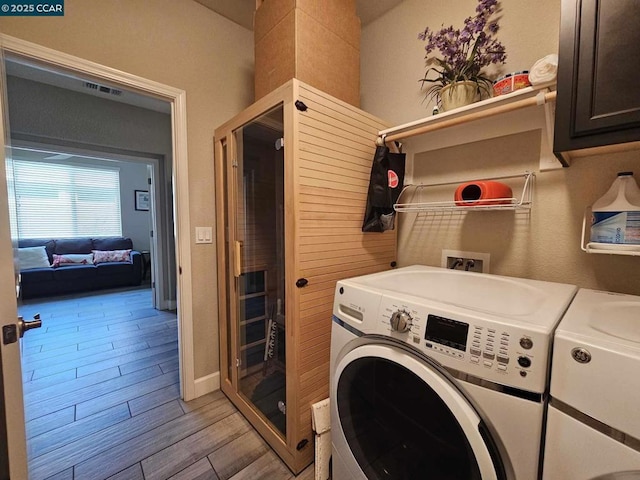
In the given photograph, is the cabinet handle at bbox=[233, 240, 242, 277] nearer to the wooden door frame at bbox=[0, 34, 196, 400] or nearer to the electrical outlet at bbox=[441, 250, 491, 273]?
the wooden door frame at bbox=[0, 34, 196, 400]

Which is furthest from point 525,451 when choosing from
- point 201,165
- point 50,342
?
point 50,342

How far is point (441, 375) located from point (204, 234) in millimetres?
1643

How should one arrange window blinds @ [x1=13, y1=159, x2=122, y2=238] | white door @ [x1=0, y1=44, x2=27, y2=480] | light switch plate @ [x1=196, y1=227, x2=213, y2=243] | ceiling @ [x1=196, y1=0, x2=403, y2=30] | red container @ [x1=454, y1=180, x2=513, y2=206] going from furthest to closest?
window blinds @ [x1=13, y1=159, x2=122, y2=238]
light switch plate @ [x1=196, y1=227, x2=213, y2=243]
ceiling @ [x1=196, y1=0, x2=403, y2=30]
red container @ [x1=454, y1=180, x2=513, y2=206]
white door @ [x1=0, y1=44, x2=27, y2=480]

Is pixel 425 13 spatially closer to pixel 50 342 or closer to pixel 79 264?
pixel 50 342

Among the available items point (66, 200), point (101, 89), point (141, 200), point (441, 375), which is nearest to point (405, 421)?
point (441, 375)

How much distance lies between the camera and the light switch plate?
1796 mm

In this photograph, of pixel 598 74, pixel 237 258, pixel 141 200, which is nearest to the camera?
pixel 598 74

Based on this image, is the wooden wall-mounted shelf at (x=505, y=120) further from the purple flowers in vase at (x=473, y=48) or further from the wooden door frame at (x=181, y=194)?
the wooden door frame at (x=181, y=194)

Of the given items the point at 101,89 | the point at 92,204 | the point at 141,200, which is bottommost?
the point at 92,204

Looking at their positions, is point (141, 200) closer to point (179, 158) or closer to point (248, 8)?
point (179, 158)

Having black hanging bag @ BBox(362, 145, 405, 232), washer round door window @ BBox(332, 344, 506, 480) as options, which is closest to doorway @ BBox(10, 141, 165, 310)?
black hanging bag @ BBox(362, 145, 405, 232)

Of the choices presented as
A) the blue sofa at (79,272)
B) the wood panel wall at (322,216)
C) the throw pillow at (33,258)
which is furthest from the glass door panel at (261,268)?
the throw pillow at (33,258)

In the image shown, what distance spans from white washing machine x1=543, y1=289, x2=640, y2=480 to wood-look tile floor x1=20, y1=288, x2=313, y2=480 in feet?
3.79

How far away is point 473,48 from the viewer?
1.29 meters
